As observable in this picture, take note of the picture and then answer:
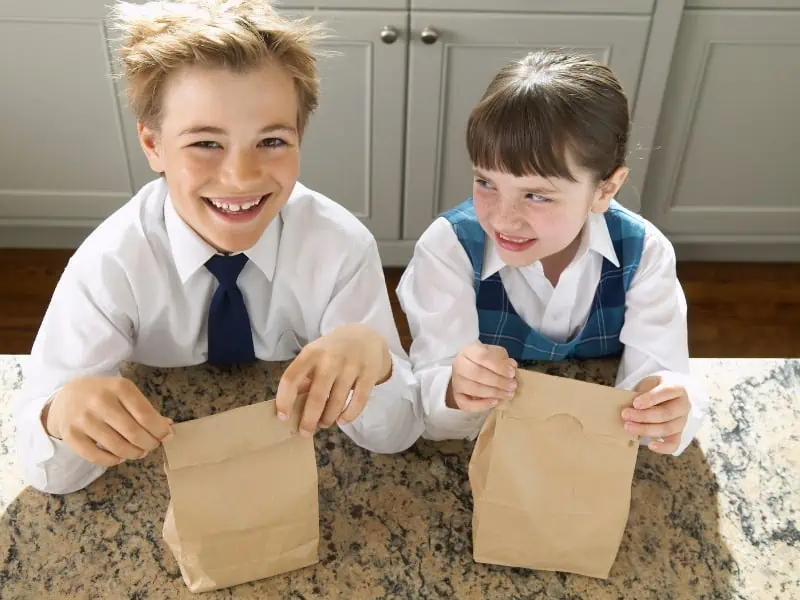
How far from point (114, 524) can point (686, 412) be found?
568 mm

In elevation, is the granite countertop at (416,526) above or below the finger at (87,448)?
below

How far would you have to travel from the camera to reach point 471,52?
6.55ft

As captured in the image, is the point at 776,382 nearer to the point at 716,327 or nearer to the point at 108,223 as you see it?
the point at 108,223

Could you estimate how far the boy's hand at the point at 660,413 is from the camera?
0.70 m

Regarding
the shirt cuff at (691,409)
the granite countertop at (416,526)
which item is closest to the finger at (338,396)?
the granite countertop at (416,526)

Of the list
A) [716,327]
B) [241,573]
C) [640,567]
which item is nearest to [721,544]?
[640,567]

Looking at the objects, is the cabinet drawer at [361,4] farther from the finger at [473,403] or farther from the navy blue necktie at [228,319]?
the finger at [473,403]

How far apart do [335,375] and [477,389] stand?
0.46 ft

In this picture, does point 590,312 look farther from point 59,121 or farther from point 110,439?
point 59,121

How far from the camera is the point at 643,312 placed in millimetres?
1022

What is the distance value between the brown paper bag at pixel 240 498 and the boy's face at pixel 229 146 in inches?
11.4

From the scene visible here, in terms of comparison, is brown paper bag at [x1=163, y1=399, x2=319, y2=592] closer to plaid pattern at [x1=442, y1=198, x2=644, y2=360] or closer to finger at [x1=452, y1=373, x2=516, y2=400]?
finger at [x1=452, y1=373, x2=516, y2=400]

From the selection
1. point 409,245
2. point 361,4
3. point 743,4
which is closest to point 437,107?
point 361,4

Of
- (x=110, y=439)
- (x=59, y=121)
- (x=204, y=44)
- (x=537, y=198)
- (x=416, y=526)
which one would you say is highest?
(x=204, y=44)
